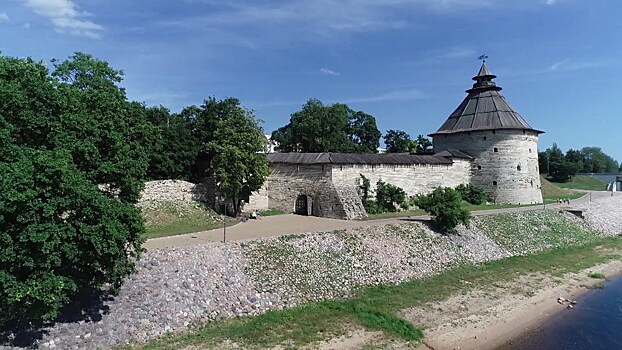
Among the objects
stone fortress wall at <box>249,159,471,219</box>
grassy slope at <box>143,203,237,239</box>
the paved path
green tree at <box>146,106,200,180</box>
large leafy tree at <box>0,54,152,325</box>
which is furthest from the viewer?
green tree at <box>146,106,200,180</box>

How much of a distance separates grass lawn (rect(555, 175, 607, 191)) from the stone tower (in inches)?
1284

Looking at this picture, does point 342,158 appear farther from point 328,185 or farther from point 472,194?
point 472,194

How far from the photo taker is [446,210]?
23.1 meters

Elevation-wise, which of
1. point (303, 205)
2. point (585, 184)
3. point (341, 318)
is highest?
point (585, 184)

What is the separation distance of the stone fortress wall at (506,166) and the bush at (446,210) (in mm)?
15237

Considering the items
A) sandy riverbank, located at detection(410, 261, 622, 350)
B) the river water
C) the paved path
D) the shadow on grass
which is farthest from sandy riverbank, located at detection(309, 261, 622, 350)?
the paved path

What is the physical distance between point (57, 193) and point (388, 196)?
73.7ft

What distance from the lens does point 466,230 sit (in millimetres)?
24844

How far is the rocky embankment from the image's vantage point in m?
12.6

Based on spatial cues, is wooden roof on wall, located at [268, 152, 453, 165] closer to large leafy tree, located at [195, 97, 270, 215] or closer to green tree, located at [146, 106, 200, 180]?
large leafy tree, located at [195, 97, 270, 215]

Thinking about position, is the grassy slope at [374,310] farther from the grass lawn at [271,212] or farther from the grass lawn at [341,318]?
the grass lawn at [271,212]

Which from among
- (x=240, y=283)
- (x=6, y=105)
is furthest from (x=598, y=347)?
(x=6, y=105)

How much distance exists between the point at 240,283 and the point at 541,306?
1208 cm

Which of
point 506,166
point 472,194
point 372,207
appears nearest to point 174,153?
point 372,207
